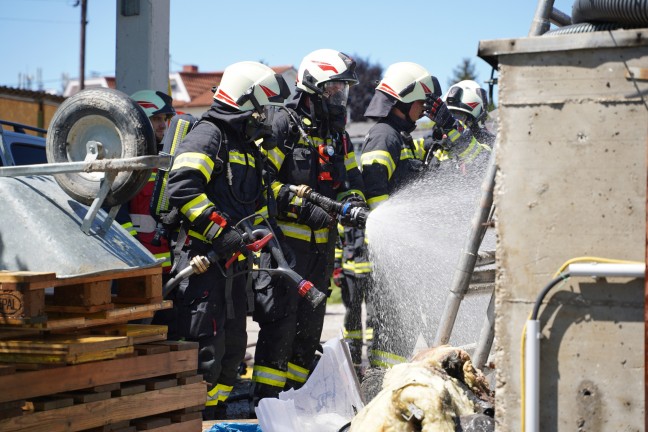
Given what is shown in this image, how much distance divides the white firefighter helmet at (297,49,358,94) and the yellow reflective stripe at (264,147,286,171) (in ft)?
1.89

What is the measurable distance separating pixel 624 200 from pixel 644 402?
0.64 meters

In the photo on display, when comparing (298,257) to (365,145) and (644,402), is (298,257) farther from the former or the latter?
(644,402)

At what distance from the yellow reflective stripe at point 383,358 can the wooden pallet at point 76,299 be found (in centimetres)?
295

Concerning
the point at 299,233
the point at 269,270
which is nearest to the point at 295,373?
the point at 299,233

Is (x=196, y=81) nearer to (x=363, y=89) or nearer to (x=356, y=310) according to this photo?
(x=363, y=89)

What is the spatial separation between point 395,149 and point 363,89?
39839 millimetres

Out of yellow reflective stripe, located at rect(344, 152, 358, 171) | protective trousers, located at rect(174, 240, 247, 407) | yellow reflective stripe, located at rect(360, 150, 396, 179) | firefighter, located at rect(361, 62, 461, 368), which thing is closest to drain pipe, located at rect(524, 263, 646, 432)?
protective trousers, located at rect(174, 240, 247, 407)

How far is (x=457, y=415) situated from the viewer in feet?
12.5

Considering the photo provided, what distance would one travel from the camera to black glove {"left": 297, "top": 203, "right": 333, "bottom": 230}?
6594mm

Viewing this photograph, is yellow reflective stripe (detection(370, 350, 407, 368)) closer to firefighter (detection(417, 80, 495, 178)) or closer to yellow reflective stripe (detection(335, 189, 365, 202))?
yellow reflective stripe (detection(335, 189, 365, 202))

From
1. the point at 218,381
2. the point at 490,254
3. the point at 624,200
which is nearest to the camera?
the point at 624,200

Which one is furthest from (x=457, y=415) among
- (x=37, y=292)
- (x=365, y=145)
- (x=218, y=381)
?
(x=365, y=145)

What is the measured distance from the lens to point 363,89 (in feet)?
154

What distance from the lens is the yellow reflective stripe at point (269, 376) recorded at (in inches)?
248
